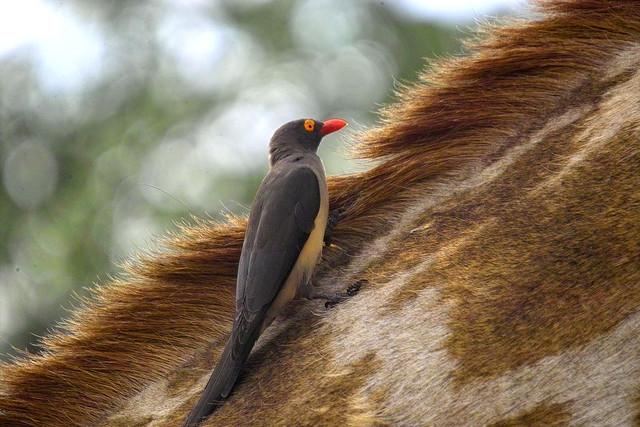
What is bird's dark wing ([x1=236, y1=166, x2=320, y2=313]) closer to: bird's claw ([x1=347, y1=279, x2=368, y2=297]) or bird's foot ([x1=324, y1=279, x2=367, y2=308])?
bird's foot ([x1=324, y1=279, x2=367, y2=308])

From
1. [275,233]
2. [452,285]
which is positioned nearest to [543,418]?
[452,285]

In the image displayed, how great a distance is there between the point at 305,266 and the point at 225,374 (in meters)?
0.75

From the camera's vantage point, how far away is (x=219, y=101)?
17.1 metres

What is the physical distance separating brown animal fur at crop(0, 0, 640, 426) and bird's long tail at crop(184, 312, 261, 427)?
7 centimetres

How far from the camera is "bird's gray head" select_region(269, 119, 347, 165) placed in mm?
6137

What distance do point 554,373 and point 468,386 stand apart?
0.96 feet

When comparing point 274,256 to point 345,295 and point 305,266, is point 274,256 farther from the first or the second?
point 345,295

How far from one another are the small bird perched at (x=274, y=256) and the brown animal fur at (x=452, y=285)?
8 centimetres

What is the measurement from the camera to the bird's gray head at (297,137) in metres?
6.14

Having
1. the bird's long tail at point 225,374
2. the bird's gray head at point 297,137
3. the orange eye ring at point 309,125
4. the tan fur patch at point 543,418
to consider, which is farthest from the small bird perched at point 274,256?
the tan fur patch at point 543,418

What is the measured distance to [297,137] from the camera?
243 inches

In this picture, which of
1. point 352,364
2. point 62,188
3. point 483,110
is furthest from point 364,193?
point 62,188

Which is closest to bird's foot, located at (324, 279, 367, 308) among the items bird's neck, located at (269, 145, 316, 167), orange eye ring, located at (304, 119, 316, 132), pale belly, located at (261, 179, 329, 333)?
pale belly, located at (261, 179, 329, 333)

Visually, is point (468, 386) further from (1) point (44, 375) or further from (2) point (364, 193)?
(1) point (44, 375)
